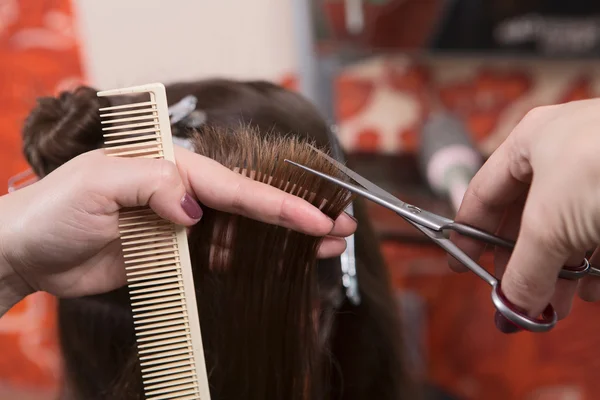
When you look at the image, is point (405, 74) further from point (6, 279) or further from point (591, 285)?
point (6, 279)

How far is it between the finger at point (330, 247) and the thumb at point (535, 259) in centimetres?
18

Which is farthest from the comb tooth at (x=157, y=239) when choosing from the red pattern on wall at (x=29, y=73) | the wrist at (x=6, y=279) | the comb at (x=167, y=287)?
the red pattern on wall at (x=29, y=73)

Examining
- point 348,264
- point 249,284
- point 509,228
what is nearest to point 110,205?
point 249,284

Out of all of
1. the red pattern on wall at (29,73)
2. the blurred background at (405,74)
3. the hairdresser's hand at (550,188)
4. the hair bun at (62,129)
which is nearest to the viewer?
the hairdresser's hand at (550,188)

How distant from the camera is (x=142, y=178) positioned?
0.50m

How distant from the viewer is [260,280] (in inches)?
23.2

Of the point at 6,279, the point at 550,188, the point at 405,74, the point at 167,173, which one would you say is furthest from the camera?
the point at 405,74

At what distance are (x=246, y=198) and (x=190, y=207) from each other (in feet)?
0.18

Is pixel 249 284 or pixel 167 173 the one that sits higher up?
pixel 167 173

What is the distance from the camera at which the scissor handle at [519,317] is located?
1.47 ft

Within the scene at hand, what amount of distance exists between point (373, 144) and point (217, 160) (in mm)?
1153

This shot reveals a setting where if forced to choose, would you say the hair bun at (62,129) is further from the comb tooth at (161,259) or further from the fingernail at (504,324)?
the fingernail at (504,324)

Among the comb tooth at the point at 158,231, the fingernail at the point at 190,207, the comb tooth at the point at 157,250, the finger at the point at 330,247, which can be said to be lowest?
the finger at the point at 330,247

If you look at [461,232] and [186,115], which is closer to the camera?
[461,232]
